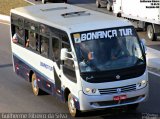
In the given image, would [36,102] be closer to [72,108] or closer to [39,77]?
[39,77]

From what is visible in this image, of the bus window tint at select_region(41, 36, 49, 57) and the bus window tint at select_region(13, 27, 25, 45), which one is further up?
the bus window tint at select_region(41, 36, 49, 57)

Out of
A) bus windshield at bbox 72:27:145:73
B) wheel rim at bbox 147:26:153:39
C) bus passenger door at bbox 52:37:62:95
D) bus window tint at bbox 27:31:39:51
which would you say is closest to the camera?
bus windshield at bbox 72:27:145:73

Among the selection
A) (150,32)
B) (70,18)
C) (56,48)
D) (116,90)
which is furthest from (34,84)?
(150,32)

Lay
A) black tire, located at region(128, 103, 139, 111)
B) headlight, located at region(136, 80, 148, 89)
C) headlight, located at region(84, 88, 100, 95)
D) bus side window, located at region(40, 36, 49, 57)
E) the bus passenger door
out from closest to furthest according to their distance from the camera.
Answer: headlight, located at region(84, 88, 100, 95) < headlight, located at region(136, 80, 148, 89) < black tire, located at region(128, 103, 139, 111) < the bus passenger door < bus side window, located at region(40, 36, 49, 57)

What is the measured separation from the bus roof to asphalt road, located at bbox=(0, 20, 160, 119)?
7.04 ft

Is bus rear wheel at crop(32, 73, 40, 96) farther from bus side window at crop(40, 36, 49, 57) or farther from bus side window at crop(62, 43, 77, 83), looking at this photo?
bus side window at crop(62, 43, 77, 83)

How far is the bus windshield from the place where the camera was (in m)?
12.4

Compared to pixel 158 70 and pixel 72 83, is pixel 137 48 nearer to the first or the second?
pixel 72 83

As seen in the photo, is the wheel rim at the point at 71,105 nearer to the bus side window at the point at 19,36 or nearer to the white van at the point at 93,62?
the white van at the point at 93,62

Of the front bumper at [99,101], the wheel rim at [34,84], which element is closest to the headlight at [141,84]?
the front bumper at [99,101]

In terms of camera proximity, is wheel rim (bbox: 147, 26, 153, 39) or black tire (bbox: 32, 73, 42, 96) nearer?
black tire (bbox: 32, 73, 42, 96)

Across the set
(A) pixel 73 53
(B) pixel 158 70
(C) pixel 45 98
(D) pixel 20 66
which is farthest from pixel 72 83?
(B) pixel 158 70

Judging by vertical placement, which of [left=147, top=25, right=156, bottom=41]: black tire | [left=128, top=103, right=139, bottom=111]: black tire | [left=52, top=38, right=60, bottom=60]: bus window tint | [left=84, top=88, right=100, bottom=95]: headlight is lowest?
[left=147, top=25, right=156, bottom=41]: black tire

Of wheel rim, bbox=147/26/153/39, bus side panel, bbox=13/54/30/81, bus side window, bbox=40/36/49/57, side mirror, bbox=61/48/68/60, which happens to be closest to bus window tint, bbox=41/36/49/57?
bus side window, bbox=40/36/49/57
